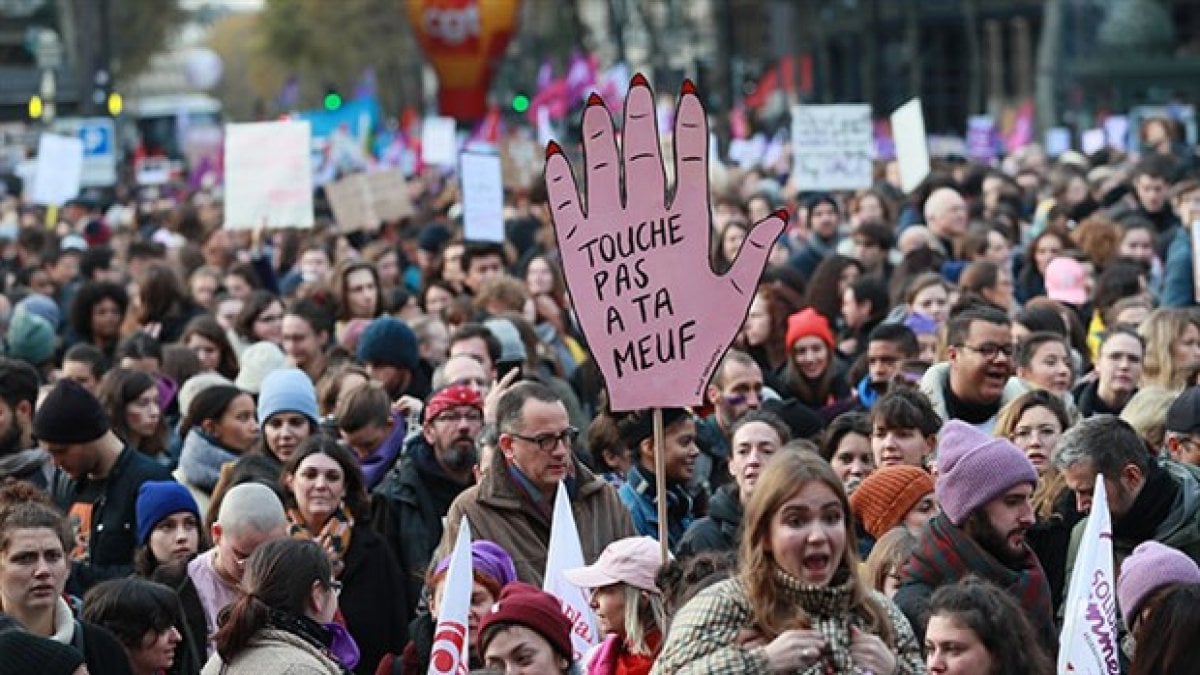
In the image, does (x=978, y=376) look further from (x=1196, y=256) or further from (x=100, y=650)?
(x=100, y=650)

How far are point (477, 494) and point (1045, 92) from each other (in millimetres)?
38120

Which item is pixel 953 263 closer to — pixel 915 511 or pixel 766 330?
pixel 766 330

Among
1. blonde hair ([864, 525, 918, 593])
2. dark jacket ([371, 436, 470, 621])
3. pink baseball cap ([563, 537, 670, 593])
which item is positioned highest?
pink baseball cap ([563, 537, 670, 593])

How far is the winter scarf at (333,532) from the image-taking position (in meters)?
10.1

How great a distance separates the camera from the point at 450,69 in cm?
7731

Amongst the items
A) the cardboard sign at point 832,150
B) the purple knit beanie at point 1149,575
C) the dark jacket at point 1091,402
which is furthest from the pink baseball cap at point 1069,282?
the purple knit beanie at point 1149,575

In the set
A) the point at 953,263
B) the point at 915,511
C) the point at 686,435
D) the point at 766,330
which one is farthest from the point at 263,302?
the point at 915,511

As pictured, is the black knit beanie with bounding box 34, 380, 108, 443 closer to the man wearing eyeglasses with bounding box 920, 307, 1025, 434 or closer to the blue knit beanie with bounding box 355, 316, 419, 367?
the blue knit beanie with bounding box 355, 316, 419, 367

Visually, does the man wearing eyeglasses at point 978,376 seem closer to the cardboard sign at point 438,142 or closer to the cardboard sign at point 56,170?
the cardboard sign at point 56,170

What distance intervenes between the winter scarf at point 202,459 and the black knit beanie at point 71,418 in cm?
65

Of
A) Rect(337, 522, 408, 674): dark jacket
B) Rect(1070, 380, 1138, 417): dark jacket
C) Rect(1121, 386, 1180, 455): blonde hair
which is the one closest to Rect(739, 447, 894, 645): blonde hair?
Rect(337, 522, 408, 674): dark jacket

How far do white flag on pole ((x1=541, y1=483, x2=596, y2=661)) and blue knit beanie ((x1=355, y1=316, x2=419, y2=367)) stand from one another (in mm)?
4387

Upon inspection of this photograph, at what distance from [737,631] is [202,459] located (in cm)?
548

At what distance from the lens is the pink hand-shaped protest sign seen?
795 centimetres
